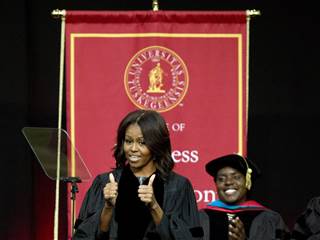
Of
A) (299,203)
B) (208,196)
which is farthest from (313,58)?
(208,196)

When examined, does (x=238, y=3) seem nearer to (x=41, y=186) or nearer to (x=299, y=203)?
(x=299, y=203)

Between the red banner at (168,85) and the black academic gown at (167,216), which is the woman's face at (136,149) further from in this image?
the red banner at (168,85)

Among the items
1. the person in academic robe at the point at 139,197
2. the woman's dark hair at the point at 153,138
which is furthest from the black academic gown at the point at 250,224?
the woman's dark hair at the point at 153,138

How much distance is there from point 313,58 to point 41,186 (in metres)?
2.63

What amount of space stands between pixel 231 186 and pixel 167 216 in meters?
1.44

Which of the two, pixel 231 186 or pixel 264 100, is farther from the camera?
pixel 264 100

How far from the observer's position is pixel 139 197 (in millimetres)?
4953

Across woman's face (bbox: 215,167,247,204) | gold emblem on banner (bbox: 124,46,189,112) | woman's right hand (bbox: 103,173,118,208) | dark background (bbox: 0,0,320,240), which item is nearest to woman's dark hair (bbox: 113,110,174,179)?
woman's right hand (bbox: 103,173,118,208)

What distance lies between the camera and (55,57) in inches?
314

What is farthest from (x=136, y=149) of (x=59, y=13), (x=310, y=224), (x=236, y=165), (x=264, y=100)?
(x=264, y=100)

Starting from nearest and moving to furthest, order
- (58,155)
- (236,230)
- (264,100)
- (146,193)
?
(146,193) < (236,230) < (58,155) < (264,100)

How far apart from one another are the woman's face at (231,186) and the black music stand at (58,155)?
36.2 inches

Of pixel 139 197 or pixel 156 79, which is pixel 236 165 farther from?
pixel 139 197

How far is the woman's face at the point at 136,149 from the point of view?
502 centimetres
